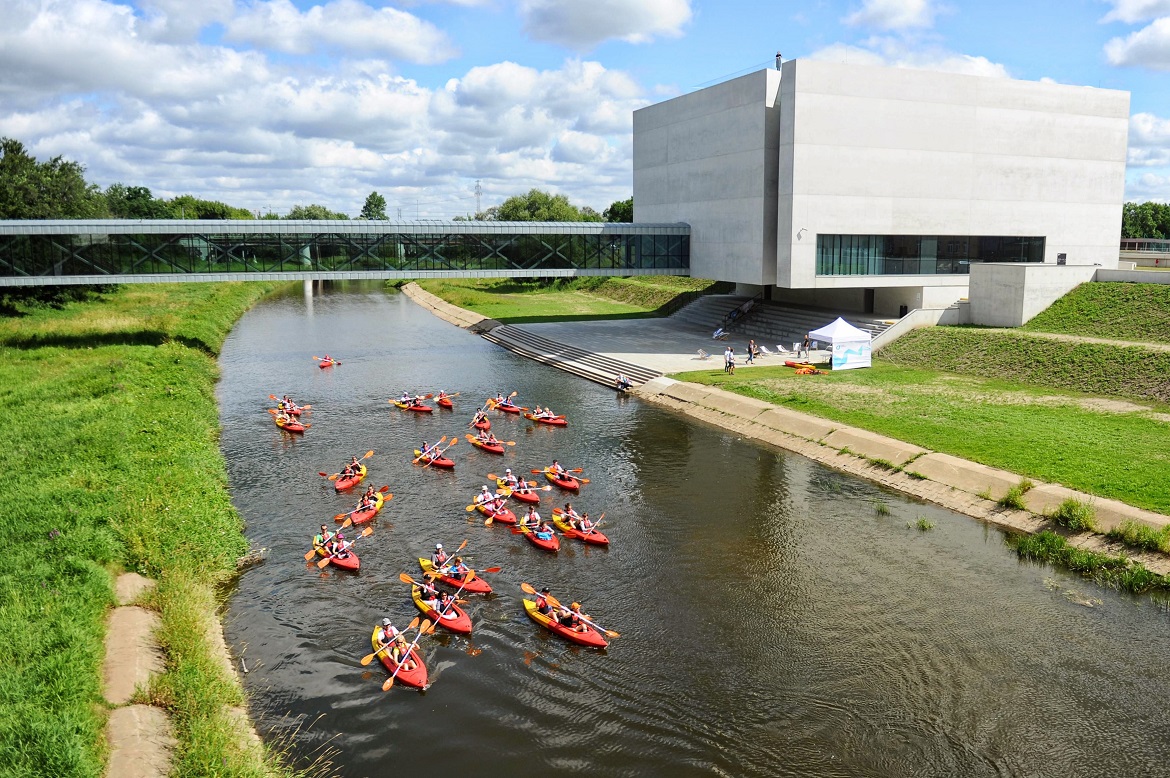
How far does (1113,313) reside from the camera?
44312mm

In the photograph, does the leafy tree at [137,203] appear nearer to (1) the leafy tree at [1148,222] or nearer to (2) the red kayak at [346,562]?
(2) the red kayak at [346,562]

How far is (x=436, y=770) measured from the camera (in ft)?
47.6

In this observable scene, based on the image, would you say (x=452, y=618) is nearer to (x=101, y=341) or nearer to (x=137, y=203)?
(x=101, y=341)

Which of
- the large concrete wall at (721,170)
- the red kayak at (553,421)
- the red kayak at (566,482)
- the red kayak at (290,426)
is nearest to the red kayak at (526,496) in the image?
the red kayak at (566,482)

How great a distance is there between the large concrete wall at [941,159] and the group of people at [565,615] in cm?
3405

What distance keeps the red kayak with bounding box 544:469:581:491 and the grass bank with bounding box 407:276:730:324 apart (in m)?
40.5

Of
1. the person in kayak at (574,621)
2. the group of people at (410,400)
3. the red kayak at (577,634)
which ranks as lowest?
the red kayak at (577,634)

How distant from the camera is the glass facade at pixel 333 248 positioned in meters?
48.9

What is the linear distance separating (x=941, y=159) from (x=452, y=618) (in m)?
45.3

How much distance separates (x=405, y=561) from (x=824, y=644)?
38.0ft

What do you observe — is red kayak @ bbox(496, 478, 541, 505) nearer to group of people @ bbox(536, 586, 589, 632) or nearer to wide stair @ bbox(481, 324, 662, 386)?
group of people @ bbox(536, 586, 589, 632)

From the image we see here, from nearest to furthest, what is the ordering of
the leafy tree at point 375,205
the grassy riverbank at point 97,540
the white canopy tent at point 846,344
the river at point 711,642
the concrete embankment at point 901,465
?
1. the grassy riverbank at point 97,540
2. the river at point 711,642
3. the concrete embankment at point 901,465
4. the white canopy tent at point 846,344
5. the leafy tree at point 375,205

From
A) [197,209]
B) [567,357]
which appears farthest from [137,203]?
[567,357]

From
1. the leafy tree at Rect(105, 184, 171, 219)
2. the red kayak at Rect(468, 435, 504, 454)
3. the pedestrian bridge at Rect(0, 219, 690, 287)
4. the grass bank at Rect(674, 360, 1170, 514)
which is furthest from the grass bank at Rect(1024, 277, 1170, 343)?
the leafy tree at Rect(105, 184, 171, 219)
